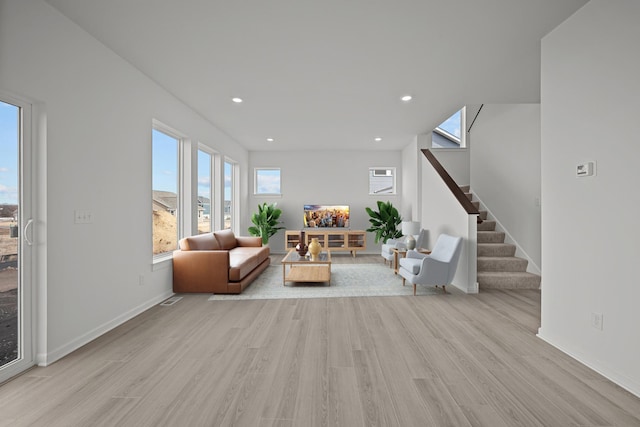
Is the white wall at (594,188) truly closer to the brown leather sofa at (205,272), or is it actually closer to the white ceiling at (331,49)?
the white ceiling at (331,49)

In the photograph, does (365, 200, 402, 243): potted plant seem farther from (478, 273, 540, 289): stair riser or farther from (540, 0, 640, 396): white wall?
(540, 0, 640, 396): white wall

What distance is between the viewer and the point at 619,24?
2.08 meters

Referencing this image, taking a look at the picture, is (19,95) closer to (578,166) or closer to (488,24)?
(488,24)

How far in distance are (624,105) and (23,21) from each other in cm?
A: 418

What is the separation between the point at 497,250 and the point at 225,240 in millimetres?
4714

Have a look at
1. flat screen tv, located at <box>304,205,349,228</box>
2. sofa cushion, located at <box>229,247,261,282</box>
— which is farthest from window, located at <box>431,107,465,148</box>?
sofa cushion, located at <box>229,247,261,282</box>

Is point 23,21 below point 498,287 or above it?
above

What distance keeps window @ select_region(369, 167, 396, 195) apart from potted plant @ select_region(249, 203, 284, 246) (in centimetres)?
256

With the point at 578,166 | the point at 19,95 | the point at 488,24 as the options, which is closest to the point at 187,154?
the point at 19,95

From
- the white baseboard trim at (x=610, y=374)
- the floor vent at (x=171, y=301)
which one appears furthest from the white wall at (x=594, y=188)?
the floor vent at (x=171, y=301)

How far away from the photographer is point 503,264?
4746 mm

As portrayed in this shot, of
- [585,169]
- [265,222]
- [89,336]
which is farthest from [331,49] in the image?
[265,222]

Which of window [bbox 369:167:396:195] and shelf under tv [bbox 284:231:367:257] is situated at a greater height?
window [bbox 369:167:396:195]

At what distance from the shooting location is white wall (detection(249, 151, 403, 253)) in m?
8.04
